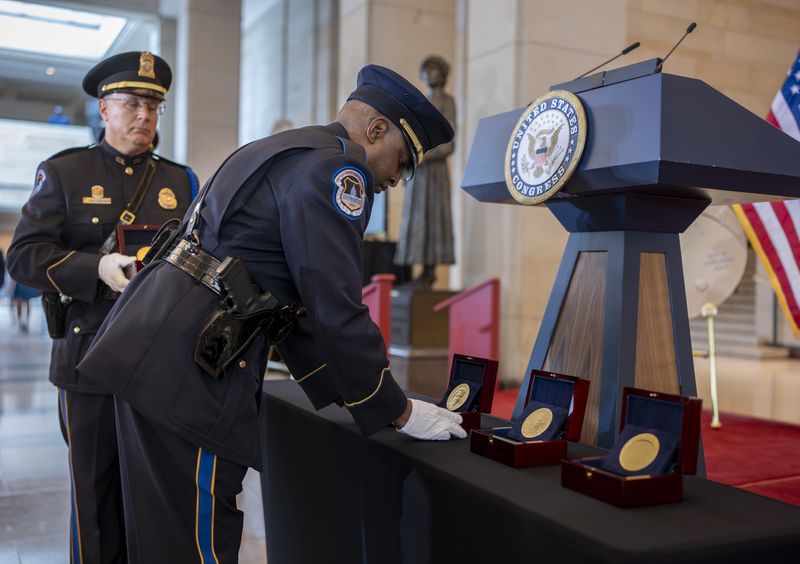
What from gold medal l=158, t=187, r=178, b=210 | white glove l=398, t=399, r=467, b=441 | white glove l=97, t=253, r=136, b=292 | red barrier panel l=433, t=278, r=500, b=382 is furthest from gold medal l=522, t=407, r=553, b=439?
red barrier panel l=433, t=278, r=500, b=382

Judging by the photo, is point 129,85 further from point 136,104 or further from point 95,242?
point 95,242

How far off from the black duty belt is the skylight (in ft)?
41.9

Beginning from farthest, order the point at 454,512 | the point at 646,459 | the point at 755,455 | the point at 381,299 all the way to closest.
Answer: the point at 381,299, the point at 755,455, the point at 454,512, the point at 646,459

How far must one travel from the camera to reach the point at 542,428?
143 cm

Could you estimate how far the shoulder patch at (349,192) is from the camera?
4.67ft

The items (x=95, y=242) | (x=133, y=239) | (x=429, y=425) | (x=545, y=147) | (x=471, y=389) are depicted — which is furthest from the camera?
(x=95, y=242)

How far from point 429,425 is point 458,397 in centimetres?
21

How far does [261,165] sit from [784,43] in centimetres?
1125

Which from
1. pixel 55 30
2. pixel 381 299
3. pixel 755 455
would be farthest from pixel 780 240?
pixel 55 30

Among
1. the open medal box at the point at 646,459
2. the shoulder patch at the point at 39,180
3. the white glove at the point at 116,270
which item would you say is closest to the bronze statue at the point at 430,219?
the shoulder patch at the point at 39,180

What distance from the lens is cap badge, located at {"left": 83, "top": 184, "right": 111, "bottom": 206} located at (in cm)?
231

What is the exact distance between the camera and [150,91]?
7.68ft

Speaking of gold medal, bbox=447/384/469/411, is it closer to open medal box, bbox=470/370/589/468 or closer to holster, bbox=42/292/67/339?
open medal box, bbox=470/370/589/468

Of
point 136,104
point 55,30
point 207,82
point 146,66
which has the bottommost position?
point 136,104
